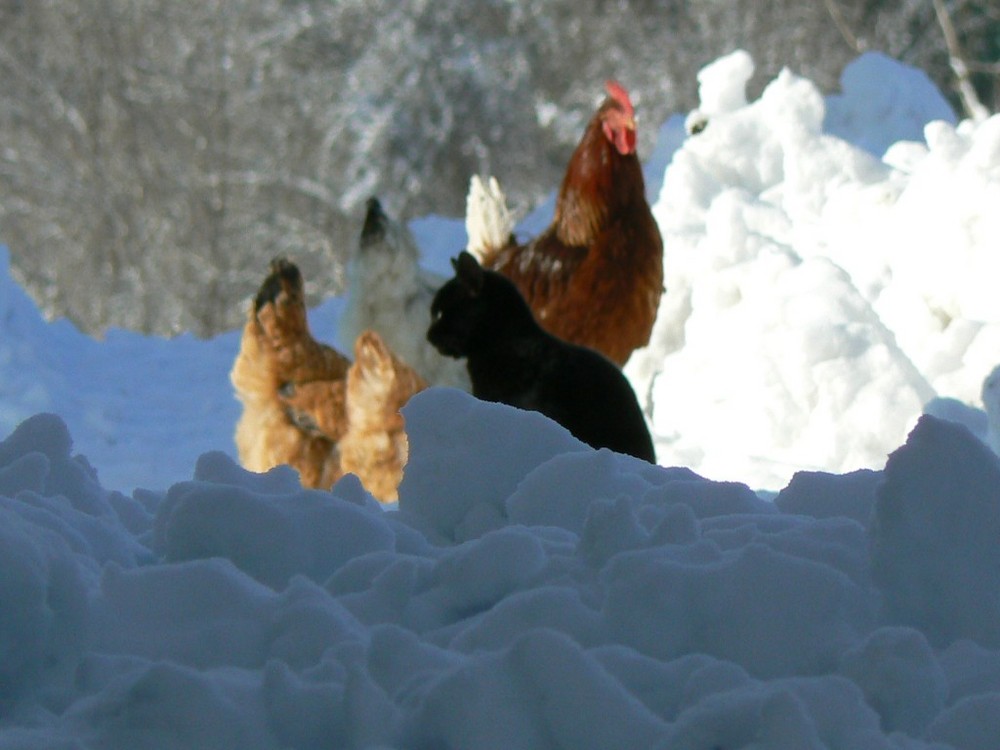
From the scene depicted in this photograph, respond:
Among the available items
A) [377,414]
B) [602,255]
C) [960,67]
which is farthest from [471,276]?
[960,67]

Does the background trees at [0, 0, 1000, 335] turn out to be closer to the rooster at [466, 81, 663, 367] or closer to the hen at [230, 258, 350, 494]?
the rooster at [466, 81, 663, 367]

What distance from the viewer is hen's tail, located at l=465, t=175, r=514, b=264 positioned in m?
7.39

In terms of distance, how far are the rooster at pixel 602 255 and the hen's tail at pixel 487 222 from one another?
698 mm

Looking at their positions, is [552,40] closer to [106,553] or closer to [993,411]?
[993,411]

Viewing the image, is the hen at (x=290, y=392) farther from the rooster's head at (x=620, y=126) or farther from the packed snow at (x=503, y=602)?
the packed snow at (x=503, y=602)

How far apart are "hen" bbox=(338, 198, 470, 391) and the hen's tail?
710 millimetres

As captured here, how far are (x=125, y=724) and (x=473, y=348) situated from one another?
296cm

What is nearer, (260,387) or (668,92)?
(260,387)

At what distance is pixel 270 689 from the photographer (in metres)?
1.62

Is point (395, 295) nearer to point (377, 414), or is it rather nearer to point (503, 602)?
point (377, 414)

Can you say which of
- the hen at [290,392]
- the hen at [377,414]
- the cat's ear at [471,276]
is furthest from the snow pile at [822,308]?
the cat's ear at [471,276]

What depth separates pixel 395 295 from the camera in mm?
6691

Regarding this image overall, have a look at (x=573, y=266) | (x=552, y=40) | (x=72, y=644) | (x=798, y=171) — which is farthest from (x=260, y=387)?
(x=552, y=40)

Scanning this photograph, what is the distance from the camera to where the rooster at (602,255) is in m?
6.28
